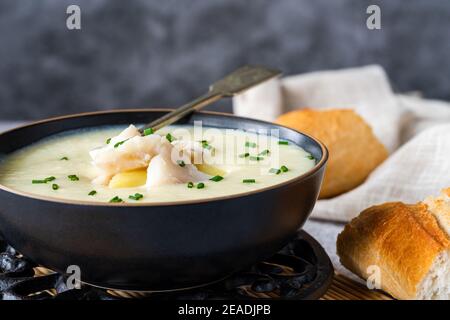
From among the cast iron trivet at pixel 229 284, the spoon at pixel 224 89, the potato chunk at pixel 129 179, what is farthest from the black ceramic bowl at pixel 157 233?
the spoon at pixel 224 89

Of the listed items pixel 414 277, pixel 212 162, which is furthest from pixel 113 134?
pixel 414 277

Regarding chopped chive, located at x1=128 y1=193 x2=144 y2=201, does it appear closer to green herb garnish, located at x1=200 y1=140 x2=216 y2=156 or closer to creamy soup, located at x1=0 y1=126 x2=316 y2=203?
creamy soup, located at x1=0 y1=126 x2=316 y2=203

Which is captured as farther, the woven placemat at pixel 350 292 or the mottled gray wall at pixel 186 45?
the mottled gray wall at pixel 186 45

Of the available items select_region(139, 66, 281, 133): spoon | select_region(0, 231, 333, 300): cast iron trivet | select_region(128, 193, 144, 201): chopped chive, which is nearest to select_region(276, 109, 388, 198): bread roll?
select_region(139, 66, 281, 133): spoon

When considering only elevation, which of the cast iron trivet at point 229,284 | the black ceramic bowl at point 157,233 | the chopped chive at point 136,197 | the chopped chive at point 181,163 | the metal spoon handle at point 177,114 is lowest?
the cast iron trivet at point 229,284

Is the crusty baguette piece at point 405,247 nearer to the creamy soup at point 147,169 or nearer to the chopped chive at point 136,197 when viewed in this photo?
the creamy soup at point 147,169

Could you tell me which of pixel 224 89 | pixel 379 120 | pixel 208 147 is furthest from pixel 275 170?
pixel 379 120

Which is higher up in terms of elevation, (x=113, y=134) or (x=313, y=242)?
(x=113, y=134)
